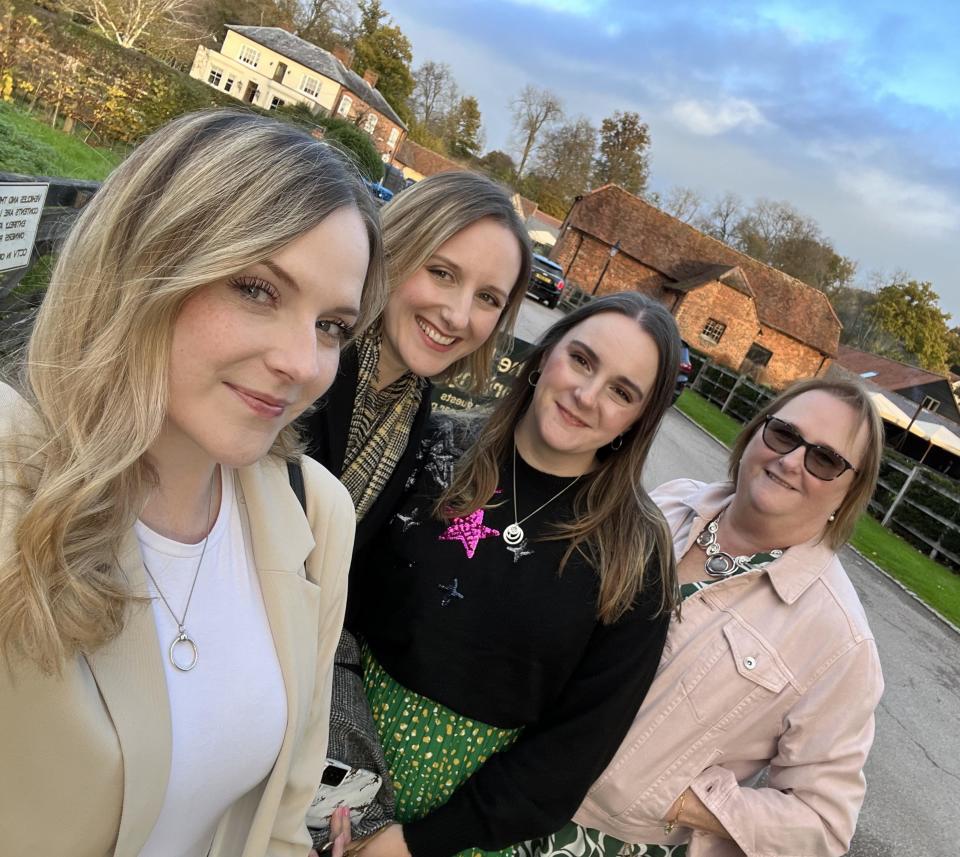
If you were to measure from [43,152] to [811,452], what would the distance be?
9.01 metres

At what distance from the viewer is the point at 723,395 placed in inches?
1065

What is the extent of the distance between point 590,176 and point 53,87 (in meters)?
59.2

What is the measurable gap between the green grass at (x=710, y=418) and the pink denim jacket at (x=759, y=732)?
15.7 m

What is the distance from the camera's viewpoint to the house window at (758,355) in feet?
137

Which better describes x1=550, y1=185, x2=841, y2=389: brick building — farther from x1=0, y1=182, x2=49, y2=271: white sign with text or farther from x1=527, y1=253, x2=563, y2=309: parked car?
x1=0, y1=182, x2=49, y2=271: white sign with text

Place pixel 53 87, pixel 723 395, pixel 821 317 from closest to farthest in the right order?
1. pixel 53 87
2. pixel 723 395
3. pixel 821 317

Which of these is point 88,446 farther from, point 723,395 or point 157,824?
point 723,395

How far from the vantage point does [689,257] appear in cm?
4216

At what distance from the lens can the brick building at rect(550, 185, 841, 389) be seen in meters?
40.5

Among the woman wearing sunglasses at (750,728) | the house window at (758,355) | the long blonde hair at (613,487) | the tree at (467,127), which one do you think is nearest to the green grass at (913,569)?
the woman wearing sunglasses at (750,728)

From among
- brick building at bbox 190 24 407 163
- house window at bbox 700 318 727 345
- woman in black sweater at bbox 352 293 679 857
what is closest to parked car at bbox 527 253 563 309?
house window at bbox 700 318 727 345

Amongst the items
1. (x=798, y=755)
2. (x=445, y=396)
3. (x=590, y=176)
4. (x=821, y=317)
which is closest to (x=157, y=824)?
(x=798, y=755)

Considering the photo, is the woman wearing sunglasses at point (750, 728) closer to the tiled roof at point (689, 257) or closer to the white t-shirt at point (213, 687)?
the white t-shirt at point (213, 687)

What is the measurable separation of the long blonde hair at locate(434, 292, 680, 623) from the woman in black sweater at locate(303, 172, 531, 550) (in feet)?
0.81
